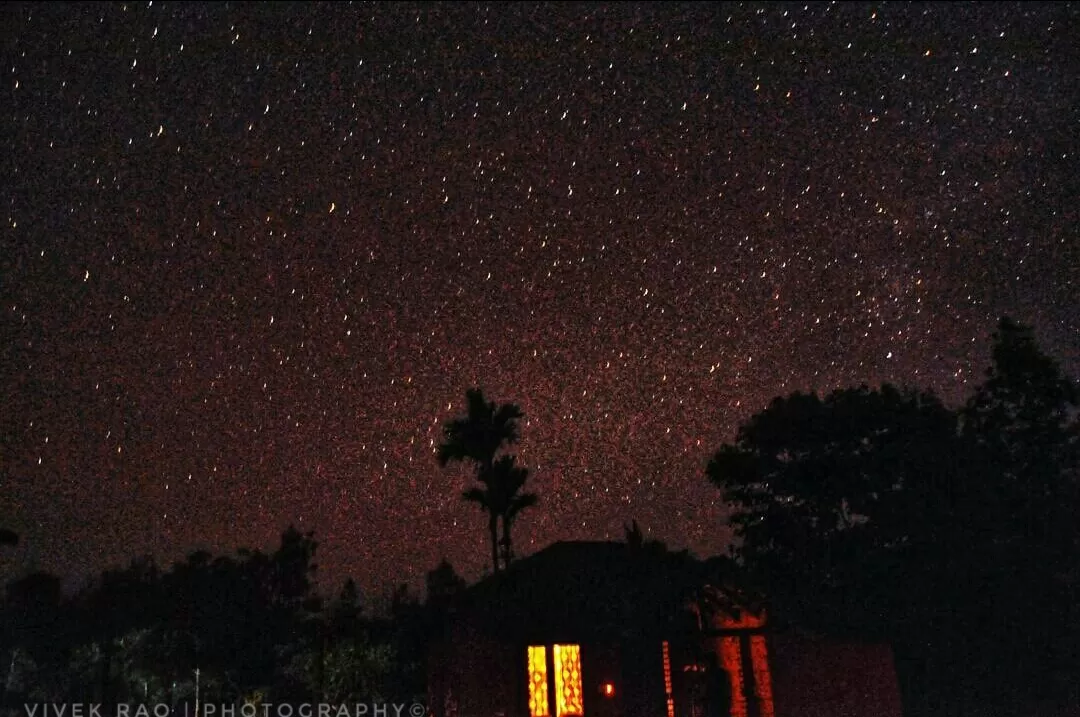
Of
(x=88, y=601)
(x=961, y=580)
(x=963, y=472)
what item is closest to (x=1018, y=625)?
(x=961, y=580)

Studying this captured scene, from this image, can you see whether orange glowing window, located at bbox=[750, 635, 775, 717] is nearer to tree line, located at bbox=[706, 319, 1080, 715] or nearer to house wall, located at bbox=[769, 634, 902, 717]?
house wall, located at bbox=[769, 634, 902, 717]

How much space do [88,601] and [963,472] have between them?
91.4 feet

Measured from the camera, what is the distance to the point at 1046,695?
15.0 metres

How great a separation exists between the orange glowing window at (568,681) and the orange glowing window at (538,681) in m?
0.20

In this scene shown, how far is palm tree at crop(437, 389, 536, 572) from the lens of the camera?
27.3 metres

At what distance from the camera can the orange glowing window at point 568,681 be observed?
1755cm

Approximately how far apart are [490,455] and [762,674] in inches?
452

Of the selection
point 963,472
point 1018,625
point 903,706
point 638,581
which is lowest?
point 903,706

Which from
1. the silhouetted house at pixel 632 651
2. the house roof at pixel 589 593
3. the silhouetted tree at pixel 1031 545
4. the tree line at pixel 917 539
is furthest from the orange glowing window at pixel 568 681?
the silhouetted tree at pixel 1031 545

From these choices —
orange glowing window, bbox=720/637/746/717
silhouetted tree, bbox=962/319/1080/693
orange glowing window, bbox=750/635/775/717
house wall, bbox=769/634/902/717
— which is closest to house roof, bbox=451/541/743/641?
house wall, bbox=769/634/902/717

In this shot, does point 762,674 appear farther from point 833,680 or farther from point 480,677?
point 480,677

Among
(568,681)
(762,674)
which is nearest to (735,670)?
(762,674)

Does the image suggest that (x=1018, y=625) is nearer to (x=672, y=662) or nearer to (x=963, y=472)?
(x=963, y=472)

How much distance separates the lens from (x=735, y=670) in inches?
790
